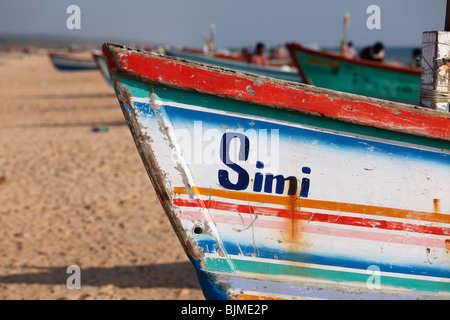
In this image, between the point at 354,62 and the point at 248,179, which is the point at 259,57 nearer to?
the point at 354,62

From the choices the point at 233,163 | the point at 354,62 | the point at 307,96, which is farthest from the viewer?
the point at 354,62

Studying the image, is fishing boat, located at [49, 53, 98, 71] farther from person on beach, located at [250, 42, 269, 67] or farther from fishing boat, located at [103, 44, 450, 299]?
fishing boat, located at [103, 44, 450, 299]

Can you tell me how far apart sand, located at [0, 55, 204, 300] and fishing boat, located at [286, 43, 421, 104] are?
13.0 feet

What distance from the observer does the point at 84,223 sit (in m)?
5.19

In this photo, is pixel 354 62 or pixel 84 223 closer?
pixel 84 223

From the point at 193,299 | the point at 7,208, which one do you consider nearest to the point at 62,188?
the point at 7,208

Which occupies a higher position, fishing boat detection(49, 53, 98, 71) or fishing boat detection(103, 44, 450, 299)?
fishing boat detection(49, 53, 98, 71)

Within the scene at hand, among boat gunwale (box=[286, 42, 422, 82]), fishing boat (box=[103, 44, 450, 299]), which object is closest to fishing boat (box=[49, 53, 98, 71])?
boat gunwale (box=[286, 42, 422, 82])

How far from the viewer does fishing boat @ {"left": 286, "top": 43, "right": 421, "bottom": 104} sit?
8.60 m

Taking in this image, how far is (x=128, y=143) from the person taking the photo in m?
8.89

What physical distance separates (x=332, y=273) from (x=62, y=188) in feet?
15.8

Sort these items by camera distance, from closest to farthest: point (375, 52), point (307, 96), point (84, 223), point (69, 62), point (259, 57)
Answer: point (307, 96), point (84, 223), point (375, 52), point (259, 57), point (69, 62)

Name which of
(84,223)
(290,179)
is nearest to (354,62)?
(84,223)

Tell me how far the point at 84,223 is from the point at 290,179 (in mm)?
3497
